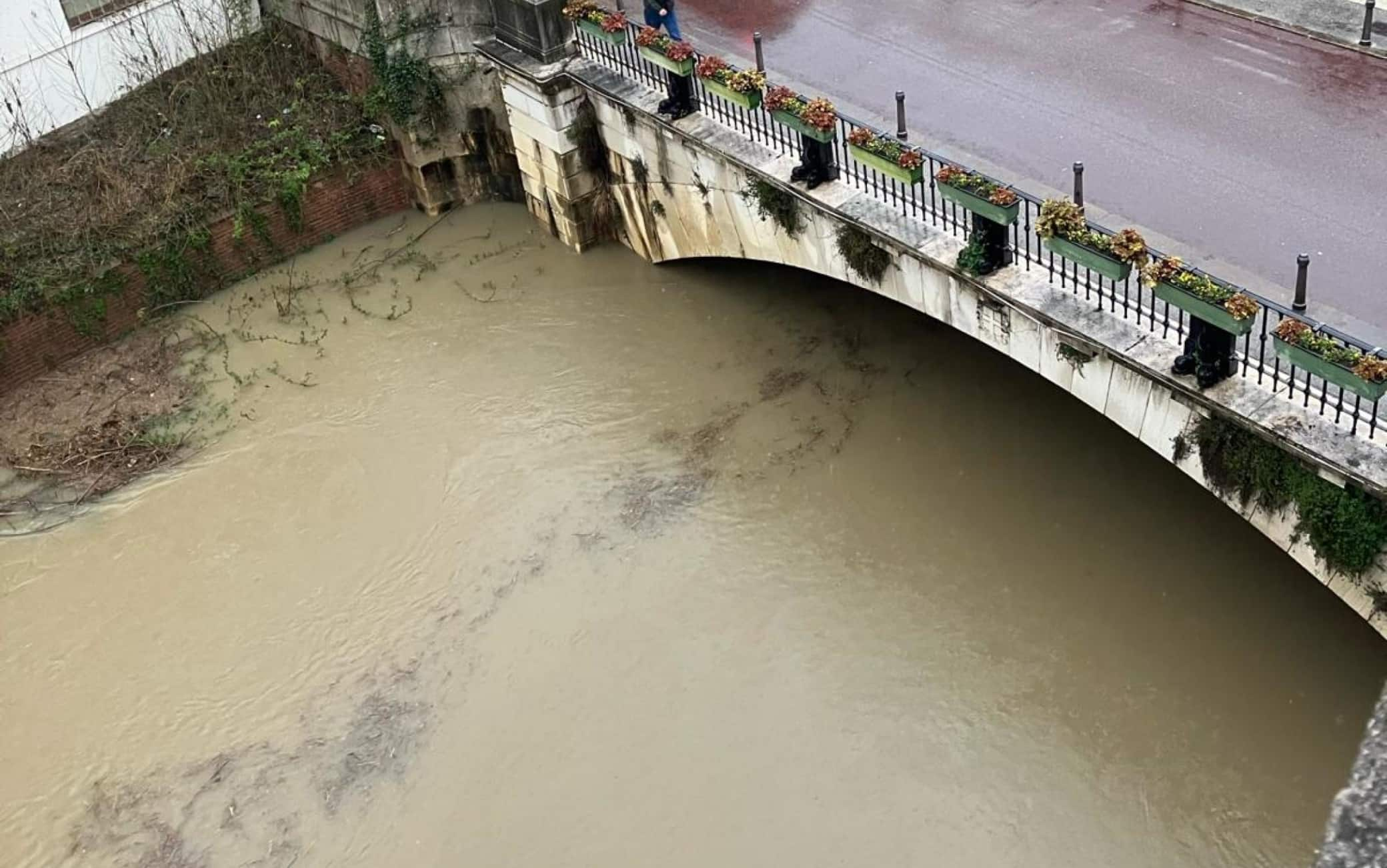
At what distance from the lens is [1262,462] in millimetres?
10680

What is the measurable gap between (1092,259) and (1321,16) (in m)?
7.49

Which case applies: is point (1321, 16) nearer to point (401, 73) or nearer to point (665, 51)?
point (665, 51)

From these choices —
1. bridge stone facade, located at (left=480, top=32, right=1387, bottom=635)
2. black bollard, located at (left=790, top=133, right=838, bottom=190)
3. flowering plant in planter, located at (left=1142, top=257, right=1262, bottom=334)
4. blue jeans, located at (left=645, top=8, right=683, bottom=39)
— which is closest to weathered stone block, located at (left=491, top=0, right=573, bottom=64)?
bridge stone facade, located at (left=480, top=32, right=1387, bottom=635)

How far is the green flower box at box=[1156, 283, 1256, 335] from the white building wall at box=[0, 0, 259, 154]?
15.8 meters

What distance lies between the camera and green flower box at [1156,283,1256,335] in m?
10.2

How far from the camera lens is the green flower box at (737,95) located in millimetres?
14398

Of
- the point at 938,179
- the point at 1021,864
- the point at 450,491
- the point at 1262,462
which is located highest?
the point at 938,179

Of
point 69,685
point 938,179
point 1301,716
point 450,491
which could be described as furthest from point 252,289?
point 1301,716

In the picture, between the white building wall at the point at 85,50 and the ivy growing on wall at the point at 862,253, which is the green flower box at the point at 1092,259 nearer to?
the ivy growing on wall at the point at 862,253

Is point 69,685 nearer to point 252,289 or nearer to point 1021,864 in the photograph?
point 252,289

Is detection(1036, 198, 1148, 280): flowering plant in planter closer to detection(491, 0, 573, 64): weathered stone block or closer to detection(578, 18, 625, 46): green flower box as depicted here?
detection(578, 18, 625, 46): green flower box

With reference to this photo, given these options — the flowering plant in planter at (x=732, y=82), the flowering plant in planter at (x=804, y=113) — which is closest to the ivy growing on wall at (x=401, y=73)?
the flowering plant in planter at (x=732, y=82)

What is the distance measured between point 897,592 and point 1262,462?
4.28 metres

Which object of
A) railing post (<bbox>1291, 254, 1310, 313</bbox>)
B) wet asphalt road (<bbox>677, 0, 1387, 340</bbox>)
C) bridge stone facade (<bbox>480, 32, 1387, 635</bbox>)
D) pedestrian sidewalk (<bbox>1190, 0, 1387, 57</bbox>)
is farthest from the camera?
pedestrian sidewalk (<bbox>1190, 0, 1387, 57</bbox>)
